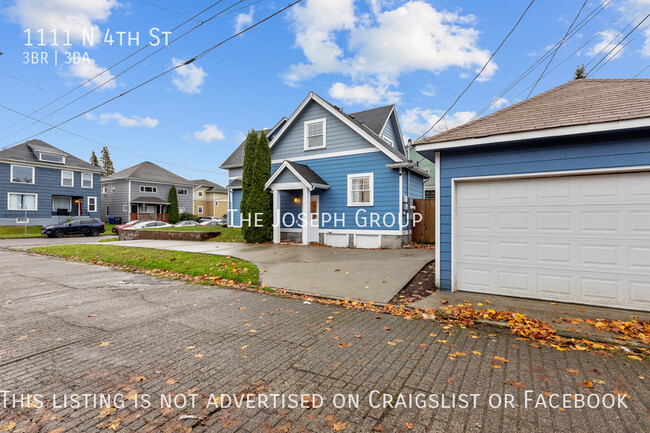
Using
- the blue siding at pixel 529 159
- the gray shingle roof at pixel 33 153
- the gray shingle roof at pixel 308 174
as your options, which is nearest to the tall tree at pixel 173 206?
the gray shingle roof at pixel 33 153

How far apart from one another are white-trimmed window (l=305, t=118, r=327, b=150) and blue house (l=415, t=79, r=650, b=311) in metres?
8.75

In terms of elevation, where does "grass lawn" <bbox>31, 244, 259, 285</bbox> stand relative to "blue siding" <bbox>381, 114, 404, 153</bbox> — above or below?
below

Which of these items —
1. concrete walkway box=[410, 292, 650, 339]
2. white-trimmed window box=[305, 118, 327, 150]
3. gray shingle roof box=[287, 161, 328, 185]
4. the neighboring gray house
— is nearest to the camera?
concrete walkway box=[410, 292, 650, 339]

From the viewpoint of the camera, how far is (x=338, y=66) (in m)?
17.4

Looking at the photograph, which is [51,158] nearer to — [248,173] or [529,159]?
[248,173]

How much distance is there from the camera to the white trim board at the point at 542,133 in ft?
15.9

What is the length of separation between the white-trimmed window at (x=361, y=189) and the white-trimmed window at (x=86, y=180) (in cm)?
3256

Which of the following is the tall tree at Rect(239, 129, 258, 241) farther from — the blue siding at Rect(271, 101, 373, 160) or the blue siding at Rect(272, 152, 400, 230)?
the blue siding at Rect(272, 152, 400, 230)

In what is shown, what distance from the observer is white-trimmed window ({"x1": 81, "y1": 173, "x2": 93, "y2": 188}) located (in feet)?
104

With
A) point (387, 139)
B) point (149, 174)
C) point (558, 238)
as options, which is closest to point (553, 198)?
point (558, 238)

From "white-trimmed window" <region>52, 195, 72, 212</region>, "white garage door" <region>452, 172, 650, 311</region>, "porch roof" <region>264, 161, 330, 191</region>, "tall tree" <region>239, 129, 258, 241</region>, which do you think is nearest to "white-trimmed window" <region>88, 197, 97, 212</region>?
"white-trimmed window" <region>52, 195, 72, 212</region>

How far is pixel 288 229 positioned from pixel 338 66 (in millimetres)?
10144

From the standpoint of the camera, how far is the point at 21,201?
2742 centimetres

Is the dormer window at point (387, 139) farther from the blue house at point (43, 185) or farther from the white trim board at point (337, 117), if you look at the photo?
the blue house at point (43, 185)
